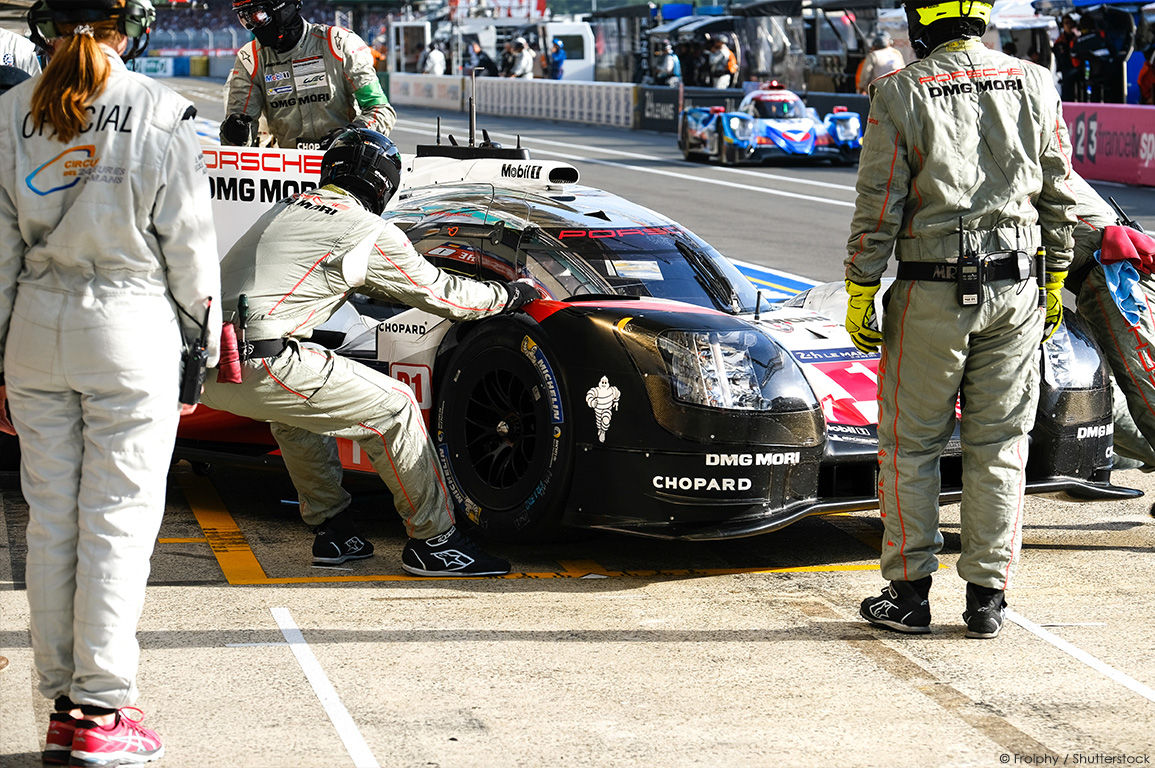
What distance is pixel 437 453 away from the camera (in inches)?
229

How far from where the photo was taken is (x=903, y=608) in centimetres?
482

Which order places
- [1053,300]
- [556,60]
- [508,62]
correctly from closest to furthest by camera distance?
[1053,300] < [508,62] < [556,60]

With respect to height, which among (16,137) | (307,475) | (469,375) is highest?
(16,137)

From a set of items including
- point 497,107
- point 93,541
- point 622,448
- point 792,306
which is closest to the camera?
point 93,541

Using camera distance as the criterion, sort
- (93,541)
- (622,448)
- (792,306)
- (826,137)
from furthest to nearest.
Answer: (826,137) → (792,306) → (622,448) → (93,541)

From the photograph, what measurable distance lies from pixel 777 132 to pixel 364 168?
19.5 meters

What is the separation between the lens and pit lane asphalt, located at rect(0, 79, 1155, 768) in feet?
12.6

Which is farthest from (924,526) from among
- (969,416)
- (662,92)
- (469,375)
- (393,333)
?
(662,92)

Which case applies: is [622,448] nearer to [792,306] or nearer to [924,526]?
[924,526]

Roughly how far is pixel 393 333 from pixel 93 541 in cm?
241

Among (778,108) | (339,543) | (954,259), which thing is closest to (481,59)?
(778,108)

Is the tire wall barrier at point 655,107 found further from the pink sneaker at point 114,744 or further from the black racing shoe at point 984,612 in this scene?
the pink sneaker at point 114,744

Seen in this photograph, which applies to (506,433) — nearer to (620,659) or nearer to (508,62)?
(620,659)

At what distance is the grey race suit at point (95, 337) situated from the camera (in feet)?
11.9
